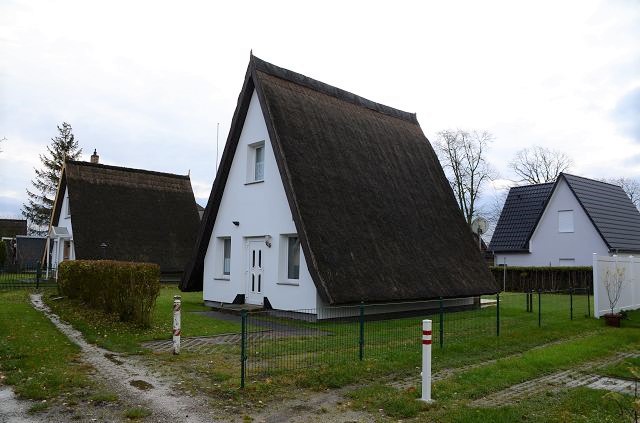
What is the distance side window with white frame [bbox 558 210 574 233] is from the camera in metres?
33.3

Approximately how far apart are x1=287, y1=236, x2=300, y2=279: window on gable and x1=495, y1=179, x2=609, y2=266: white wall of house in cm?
2307

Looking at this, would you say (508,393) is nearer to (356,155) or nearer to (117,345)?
(117,345)

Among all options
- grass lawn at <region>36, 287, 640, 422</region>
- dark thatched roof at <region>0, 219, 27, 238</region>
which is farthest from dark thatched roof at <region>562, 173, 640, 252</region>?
dark thatched roof at <region>0, 219, 27, 238</region>

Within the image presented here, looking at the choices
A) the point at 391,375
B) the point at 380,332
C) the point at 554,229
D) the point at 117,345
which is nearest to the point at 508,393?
the point at 391,375

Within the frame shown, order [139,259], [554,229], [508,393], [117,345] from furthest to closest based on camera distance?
[554,229], [139,259], [117,345], [508,393]

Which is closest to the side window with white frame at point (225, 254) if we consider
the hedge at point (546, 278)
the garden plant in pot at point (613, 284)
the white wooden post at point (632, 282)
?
the garden plant in pot at point (613, 284)

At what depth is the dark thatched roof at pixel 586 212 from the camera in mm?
32062

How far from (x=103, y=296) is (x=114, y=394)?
747 cm

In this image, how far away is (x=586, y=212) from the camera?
3191 cm

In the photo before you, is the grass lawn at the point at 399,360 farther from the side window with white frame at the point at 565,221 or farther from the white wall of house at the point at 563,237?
the side window with white frame at the point at 565,221

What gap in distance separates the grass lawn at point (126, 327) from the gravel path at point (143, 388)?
569mm

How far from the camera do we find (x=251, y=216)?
56.2 ft

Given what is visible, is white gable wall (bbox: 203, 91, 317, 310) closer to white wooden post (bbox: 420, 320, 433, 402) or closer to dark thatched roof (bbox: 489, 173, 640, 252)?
white wooden post (bbox: 420, 320, 433, 402)

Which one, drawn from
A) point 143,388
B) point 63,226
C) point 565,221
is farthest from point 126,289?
point 565,221
